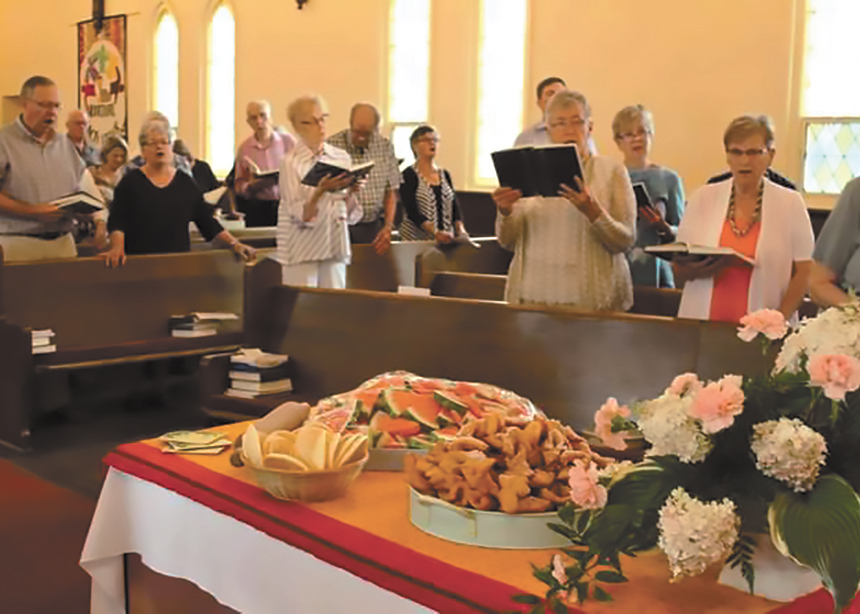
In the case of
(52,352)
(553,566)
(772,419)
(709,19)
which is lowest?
(52,352)

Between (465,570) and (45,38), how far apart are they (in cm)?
1808

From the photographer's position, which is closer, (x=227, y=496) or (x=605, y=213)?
(x=227, y=496)

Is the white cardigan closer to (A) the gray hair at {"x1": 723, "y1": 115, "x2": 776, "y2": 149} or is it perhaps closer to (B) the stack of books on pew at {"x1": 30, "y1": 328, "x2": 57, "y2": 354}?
(A) the gray hair at {"x1": 723, "y1": 115, "x2": 776, "y2": 149}

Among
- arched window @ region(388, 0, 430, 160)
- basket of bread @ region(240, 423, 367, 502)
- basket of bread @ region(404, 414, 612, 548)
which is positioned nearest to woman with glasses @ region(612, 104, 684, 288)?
basket of bread @ region(240, 423, 367, 502)

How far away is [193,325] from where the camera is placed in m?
6.18

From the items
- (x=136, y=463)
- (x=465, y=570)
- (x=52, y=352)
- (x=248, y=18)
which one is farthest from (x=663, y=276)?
(x=248, y=18)

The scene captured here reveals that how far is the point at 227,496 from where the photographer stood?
219cm

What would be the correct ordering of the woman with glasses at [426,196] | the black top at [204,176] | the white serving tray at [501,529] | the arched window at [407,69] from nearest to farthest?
1. the white serving tray at [501,529]
2. the woman with glasses at [426,196]
3. the black top at [204,176]
4. the arched window at [407,69]

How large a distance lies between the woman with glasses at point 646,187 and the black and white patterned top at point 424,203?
1806 mm

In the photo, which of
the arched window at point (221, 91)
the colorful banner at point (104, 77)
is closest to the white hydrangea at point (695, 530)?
the arched window at point (221, 91)

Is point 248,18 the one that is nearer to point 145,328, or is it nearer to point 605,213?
point 145,328

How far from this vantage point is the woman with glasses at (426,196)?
730cm

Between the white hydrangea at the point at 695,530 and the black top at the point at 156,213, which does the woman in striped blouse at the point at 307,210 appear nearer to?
the black top at the point at 156,213

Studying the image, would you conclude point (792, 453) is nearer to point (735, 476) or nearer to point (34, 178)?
point (735, 476)
